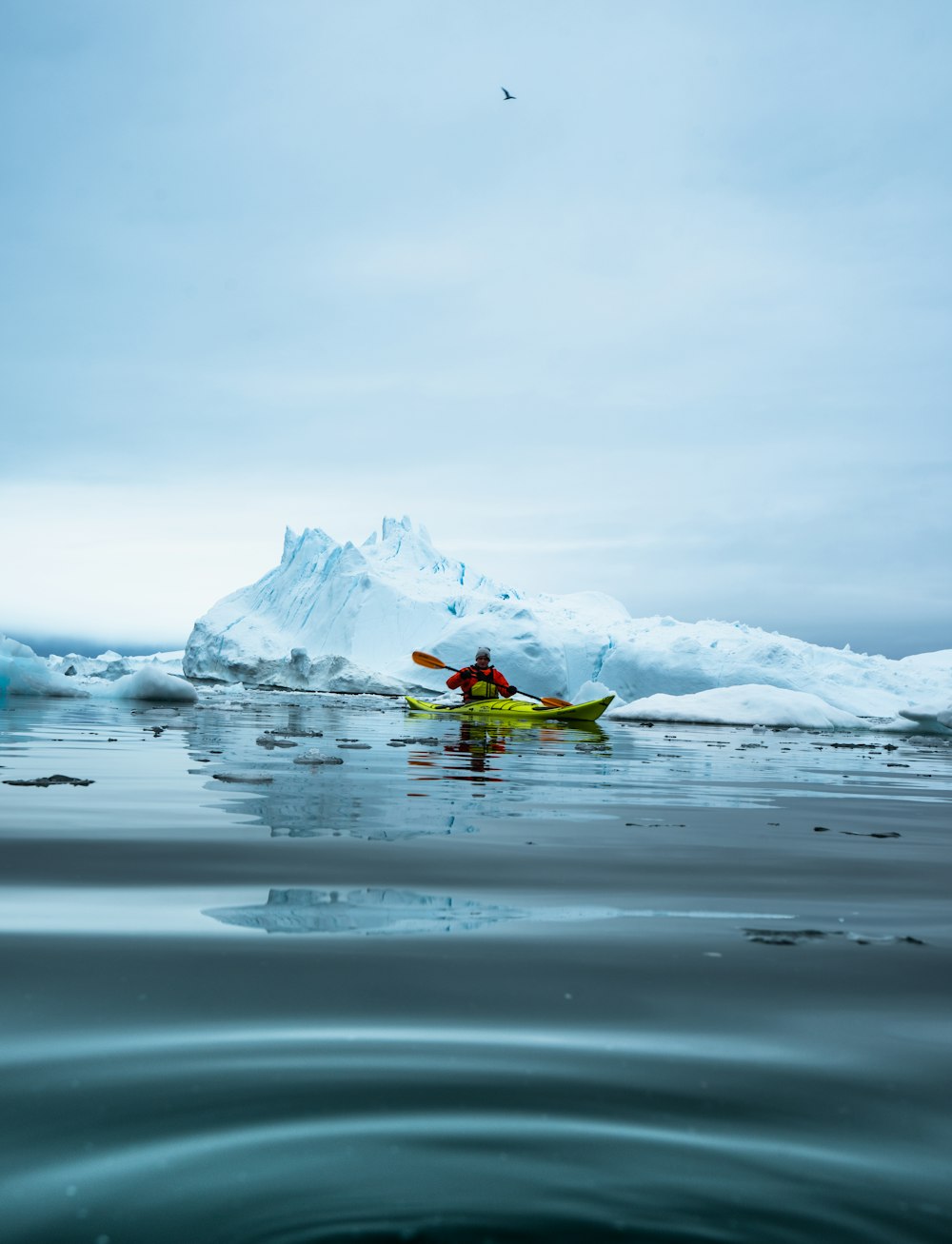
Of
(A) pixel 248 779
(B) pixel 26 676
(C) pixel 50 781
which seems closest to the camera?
(C) pixel 50 781

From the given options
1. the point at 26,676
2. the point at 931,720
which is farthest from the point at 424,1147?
the point at 931,720

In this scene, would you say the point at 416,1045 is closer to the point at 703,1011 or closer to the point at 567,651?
the point at 703,1011

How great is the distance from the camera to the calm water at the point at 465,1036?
78 cm

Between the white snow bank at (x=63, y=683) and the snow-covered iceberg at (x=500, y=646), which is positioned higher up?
the snow-covered iceberg at (x=500, y=646)

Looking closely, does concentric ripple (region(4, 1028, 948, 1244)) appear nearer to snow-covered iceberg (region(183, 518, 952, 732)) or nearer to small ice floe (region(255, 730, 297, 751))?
small ice floe (region(255, 730, 297, 751))

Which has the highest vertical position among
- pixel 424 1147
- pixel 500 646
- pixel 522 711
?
pixel 500 646

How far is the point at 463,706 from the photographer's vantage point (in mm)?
13211

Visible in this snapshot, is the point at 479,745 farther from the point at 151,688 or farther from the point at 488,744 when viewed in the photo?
the point at 151,688

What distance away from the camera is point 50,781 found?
11.5 feet

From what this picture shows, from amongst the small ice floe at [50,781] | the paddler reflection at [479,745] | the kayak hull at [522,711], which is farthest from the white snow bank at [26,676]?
the small ice floe at [50,781]

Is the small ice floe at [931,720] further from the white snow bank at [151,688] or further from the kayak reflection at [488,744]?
the white snow bank at [151,688]

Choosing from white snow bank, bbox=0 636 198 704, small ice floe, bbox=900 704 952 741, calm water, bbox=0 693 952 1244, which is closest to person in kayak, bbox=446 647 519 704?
white snow bank, bbox=0 636 198 704

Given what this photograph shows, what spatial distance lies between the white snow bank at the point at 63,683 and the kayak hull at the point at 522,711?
3889 millimetres

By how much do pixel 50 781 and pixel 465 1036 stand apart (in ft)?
9.04
